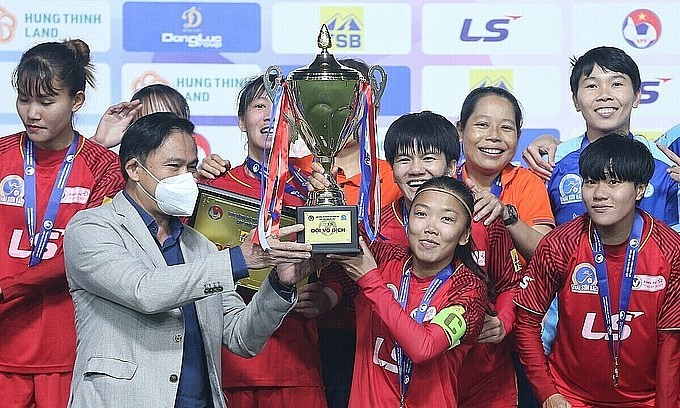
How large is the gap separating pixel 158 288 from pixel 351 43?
2.11 meters

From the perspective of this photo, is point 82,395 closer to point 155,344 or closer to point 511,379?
point 155,344

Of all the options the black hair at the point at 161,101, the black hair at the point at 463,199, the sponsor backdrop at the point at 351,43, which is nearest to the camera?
the black hair at the point at 463,199

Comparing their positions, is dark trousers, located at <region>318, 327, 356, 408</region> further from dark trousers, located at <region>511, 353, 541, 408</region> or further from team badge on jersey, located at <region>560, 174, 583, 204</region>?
team badge on jersey, located at <region>560, 174, 583, 204</region>

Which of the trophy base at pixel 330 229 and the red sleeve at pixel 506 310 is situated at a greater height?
the trophy base at pixel 330 229

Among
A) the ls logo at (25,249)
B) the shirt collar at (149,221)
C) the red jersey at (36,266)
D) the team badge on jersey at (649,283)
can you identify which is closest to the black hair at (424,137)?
the team badge on jersey at (649,283)

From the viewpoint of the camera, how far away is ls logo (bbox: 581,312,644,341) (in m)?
3.05

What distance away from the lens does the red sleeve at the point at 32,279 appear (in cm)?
315

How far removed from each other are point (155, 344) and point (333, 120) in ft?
2.25

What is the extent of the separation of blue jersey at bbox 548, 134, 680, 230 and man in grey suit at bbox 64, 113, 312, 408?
1.10 metres

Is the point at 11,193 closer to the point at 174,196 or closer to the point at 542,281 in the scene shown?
the point at 174,196

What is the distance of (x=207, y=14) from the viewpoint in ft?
14.9

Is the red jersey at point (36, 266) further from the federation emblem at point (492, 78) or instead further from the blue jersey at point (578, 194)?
the federation emblem at point (492, 78)

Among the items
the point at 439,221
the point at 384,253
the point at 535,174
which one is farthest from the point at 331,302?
the point at 535,174

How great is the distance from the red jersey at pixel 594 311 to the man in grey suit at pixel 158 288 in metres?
0.70
